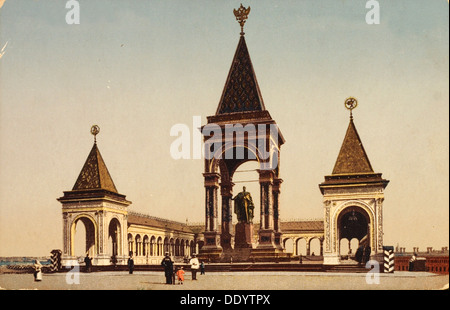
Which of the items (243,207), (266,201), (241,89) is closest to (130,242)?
(243,207)

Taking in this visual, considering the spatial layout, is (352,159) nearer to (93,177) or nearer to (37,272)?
(93,177)

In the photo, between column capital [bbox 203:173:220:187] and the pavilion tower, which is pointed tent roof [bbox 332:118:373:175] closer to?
column capital [bbox 203:173:220:187]

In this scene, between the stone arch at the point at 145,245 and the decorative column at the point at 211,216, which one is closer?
the decorative column at the point at 211,216

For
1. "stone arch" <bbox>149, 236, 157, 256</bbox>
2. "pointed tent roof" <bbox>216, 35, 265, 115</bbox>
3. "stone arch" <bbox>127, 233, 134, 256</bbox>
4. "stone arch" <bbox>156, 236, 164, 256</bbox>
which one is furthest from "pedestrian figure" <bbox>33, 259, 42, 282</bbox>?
"stone arch" <bbox>156, 236, 164, 256</bbox>

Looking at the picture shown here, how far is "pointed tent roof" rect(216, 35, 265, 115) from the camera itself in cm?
3325

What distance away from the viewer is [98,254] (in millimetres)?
36156

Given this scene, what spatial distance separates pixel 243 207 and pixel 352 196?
21.1ft

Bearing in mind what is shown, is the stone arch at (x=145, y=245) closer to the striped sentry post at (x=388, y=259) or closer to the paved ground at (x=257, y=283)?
the paved ground at (x=257, y=283)

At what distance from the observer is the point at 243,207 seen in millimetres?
34062

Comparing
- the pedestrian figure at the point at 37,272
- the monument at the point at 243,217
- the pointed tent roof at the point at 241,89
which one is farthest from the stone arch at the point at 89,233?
the pointed tent roof at the point at 241,89

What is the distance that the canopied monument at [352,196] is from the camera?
1240 inches
